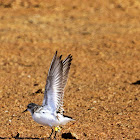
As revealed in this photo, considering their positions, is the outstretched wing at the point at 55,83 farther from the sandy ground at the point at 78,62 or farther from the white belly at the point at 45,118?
the sandy ground at the point at 78,62

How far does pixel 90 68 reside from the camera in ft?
38.8

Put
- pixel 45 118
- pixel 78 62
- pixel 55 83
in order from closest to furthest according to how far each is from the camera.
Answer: pixel 55 83 < pixel 45 118 < pixel 78 62

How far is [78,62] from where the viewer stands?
1244 cm

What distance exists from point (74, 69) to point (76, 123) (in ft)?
14.5

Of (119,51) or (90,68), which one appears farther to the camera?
(119,51)

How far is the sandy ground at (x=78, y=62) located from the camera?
24.3ft

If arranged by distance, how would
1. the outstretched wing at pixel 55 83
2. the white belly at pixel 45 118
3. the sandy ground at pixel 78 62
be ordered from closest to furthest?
the outstretched wing at pixel 55 83 < the white belly at pixel 45 118 < the sandy ground at pixel 78 62

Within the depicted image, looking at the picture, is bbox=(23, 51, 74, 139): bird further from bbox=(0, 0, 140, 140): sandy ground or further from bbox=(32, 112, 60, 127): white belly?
bbox=(0, 0, 140, 140): sandy ground

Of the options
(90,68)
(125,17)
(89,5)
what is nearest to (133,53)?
(90,68)

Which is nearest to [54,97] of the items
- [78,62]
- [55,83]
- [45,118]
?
[55,83]

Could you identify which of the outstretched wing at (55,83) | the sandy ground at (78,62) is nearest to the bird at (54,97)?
the outstretched wing at (55,83)

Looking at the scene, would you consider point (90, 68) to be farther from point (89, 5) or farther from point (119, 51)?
point (89, 5)

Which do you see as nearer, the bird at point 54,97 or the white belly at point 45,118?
the bird at point 54,97

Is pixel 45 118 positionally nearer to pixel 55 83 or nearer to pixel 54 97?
pixel 54 97
